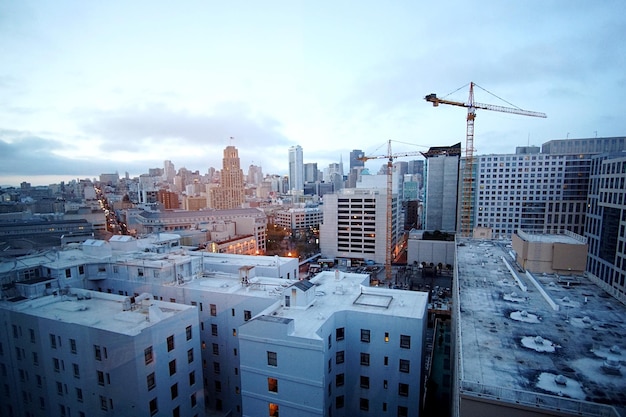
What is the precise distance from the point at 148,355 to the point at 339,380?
128 inches

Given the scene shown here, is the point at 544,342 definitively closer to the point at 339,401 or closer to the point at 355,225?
the point at 339,401

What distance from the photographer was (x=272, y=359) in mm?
4984

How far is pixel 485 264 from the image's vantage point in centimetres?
834

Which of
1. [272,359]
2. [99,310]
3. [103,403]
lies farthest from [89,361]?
[272,359]

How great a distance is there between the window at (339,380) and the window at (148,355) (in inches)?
123

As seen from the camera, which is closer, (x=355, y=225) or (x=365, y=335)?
(x=365, y=335)

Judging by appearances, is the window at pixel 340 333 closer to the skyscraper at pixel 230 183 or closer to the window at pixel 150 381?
the window at pixel 150 381

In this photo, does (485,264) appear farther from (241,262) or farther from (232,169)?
(232,169)

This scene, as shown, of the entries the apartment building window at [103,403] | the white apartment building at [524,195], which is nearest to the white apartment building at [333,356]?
the apartment building window at [103,403]

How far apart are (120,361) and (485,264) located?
841 cm

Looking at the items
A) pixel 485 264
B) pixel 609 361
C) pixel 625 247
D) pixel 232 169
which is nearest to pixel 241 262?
pixel 485 264

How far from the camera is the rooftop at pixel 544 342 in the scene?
2.82 metres

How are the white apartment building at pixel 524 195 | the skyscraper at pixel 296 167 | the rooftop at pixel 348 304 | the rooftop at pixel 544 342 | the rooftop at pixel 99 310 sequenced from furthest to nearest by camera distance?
the skyscraper at pixel 296 167 < the white apartment building at pixel 524 195 < the rooftop at pixel 348 304 < the rooftop at pixel 99 310 < the rooftop at pixel 544 342

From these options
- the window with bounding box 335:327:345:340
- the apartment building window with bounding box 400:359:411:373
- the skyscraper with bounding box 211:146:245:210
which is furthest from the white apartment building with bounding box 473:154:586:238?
the skyscraper with bounding box 211:146:245:210
